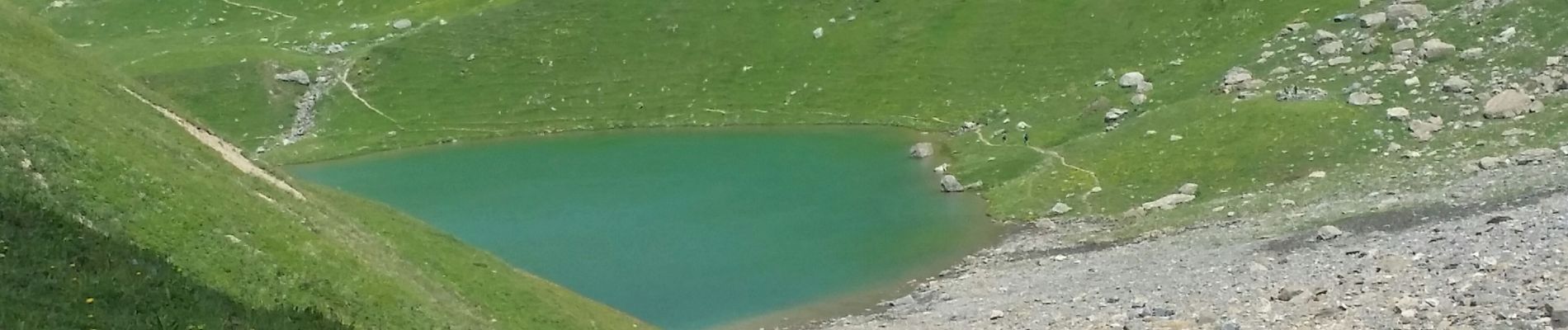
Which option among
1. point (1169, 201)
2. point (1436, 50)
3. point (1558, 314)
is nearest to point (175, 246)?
point (1558, 314)

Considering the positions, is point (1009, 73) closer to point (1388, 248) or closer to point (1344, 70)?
point (1344, 70)

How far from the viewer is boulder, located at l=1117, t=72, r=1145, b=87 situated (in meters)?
81.6

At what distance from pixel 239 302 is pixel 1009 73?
2934 inches

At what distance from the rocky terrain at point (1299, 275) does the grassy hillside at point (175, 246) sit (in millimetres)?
12972

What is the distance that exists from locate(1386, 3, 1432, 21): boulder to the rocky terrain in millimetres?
28851

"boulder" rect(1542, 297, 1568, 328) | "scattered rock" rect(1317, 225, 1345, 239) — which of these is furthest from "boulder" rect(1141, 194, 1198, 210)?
"boulder" rect(1542, 297, 1568, 328)

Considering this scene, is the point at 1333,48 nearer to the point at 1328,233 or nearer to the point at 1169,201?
the point at 1169,201

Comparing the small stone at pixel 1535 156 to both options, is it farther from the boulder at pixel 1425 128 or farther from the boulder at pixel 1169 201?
the boulder at pixel 1169 201

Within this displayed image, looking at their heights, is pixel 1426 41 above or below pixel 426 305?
below

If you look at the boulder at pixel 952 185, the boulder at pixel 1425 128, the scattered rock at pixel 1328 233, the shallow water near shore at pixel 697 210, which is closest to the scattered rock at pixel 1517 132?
the boulder at pixel 1425 128

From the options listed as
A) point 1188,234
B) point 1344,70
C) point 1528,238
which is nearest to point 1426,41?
point 1344,70

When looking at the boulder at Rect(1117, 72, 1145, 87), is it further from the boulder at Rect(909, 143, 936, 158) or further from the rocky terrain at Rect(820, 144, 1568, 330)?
the rocky terrain at Rect(820, 144, 1568, 330)

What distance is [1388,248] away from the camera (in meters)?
36.9

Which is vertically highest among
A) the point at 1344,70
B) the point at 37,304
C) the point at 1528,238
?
the point at 37,304
